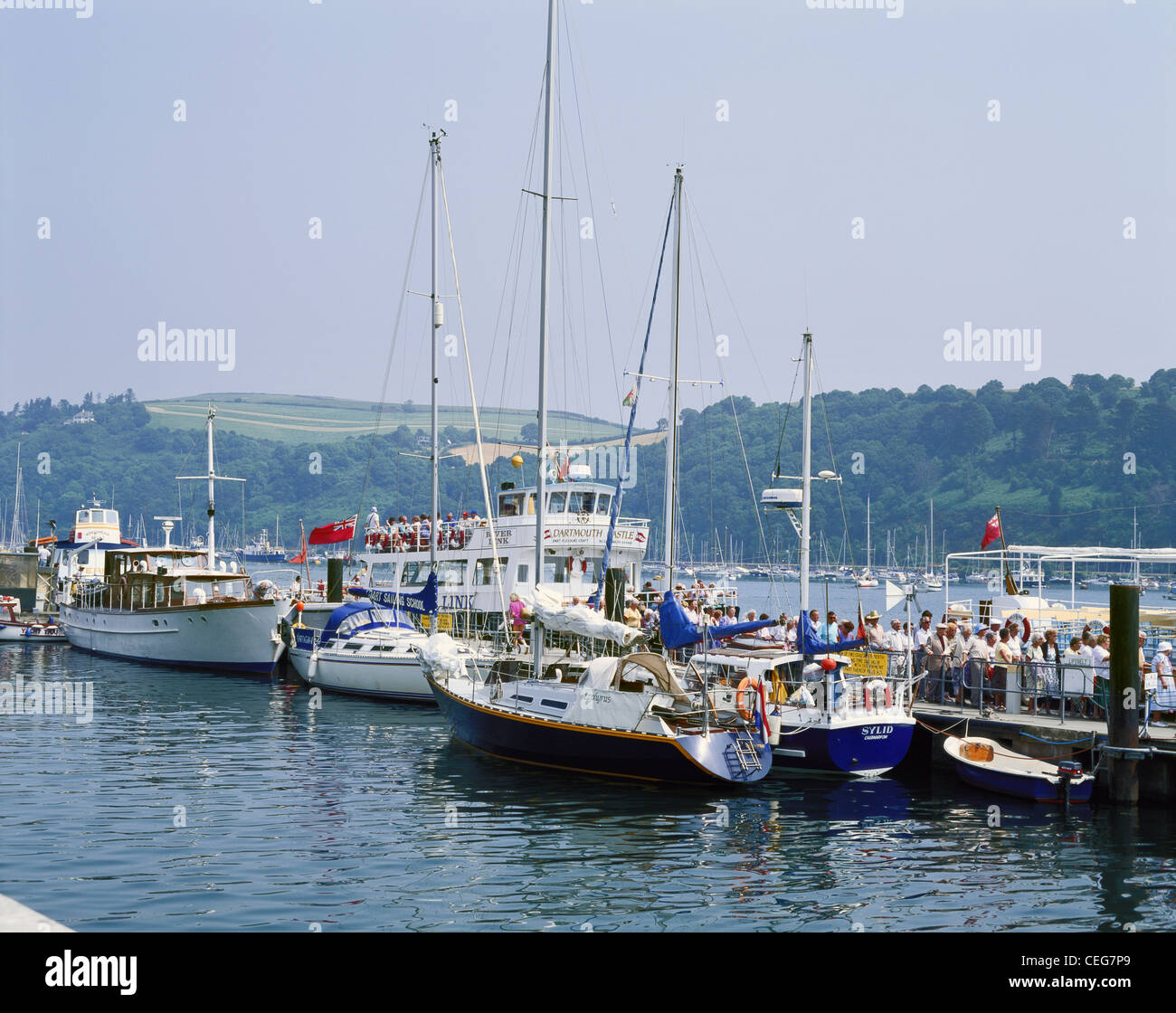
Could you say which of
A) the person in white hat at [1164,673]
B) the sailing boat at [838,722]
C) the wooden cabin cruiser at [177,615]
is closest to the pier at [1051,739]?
the person in white hat at [1164,673]

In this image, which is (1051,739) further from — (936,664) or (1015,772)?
(936,664)

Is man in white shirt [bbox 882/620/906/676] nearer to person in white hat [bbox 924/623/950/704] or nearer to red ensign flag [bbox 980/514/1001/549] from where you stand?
person in white hat [bbox 924/623/950/704]

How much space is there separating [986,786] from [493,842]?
32.9ft

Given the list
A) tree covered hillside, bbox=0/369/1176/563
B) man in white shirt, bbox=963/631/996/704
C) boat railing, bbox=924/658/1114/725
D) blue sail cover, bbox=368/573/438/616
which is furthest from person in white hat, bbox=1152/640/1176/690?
tree covered hillside, bbox=0/369/1176/563

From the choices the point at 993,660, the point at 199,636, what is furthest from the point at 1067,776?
the point at 199,636

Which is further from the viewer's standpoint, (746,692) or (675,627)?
(675,627)

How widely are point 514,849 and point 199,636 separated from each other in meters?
29.8

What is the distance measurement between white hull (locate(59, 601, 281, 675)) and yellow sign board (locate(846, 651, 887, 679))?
75.1ft

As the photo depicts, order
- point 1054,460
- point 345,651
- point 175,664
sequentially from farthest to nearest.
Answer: point 1054,460 → point 175,664 → point 345,651

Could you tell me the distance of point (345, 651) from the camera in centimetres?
3797

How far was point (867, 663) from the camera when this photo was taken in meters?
28.2

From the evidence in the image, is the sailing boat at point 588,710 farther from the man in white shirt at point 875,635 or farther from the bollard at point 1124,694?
the bollard at point 1124,694
